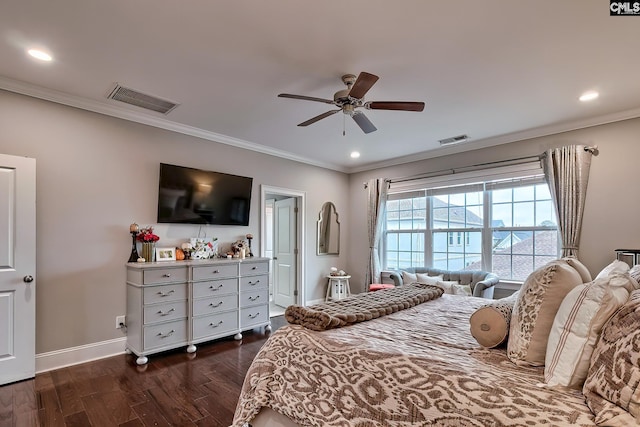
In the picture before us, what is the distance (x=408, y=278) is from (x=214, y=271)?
2.90 m

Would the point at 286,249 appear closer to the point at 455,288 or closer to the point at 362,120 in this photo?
the point at 455,288

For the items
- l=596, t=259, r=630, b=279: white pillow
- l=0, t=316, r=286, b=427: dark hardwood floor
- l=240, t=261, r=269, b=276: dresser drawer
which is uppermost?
l=596, t=259, r=630, b=279: white pillow

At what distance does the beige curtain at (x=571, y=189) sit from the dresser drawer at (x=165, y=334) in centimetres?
450

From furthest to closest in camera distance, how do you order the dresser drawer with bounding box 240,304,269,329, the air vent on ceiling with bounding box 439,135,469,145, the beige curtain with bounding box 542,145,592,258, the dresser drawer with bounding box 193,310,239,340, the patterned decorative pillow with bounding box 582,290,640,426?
the air vent on ceiling with bounding box 439,135,469,145 < the dresser drawer with bounding box 240,304,269,329 < the beige curtain with bounding box 542,145,592,258 < the dresser drawer with bounding box 193,310,239,340 < the patterned decorative pillow with bounding box 582,290,640,426

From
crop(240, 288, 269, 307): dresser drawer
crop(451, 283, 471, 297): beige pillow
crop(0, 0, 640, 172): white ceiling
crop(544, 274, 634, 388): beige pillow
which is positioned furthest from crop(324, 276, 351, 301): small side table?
crop(544, 274, 634, 388): beige pillow

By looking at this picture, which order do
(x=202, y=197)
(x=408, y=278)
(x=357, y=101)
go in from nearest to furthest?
(x=357, y=101)
(x=202, y=197)
(x=408, y=278)

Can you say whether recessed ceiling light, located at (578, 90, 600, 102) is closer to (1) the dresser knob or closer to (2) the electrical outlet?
(1) the dresser knob

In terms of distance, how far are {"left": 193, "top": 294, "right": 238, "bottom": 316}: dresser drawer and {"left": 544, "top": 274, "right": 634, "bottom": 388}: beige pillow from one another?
3.29 m

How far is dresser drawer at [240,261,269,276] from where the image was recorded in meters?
4.02

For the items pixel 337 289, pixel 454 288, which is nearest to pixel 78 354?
pixel 337 289

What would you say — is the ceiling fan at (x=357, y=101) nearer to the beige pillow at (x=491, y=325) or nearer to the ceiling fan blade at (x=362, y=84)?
the ceiling fan blade at (x=362, y=84)

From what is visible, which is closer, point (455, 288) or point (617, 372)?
point (617, 372)

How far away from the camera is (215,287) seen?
371 cm

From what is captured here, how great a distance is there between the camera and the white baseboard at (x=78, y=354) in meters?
2.96
